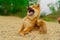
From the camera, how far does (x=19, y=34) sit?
336 centimetres

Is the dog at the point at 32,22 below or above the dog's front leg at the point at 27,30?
above

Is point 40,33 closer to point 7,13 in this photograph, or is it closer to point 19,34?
point 19,34

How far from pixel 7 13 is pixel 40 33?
329 cm

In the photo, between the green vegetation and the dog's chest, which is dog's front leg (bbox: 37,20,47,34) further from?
the green vegetation

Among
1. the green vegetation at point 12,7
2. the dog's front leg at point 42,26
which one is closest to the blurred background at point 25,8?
the green vegetation at point 12,7

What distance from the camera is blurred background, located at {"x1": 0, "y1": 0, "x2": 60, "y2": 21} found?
596cm

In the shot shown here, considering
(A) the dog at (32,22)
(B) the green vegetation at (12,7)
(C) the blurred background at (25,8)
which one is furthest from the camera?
(B) the green vegetation at (12,7)

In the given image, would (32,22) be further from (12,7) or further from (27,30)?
(12,7)

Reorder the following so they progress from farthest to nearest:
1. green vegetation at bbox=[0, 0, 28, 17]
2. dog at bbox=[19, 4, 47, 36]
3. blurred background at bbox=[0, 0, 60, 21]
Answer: green vegetation at bbox=[0, 0, 28, 17] < blurred background at bbox=[0, 0, 60, 21] < dog at bbox=[19, 4, 47, 36]

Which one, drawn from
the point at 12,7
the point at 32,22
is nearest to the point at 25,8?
the point at 12,7

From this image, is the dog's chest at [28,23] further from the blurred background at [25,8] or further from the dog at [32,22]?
the blurred background at [25,8]

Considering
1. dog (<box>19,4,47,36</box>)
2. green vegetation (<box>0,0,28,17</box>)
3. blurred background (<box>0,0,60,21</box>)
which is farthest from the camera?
green vegetation (<box>0,0,28,17</box>)

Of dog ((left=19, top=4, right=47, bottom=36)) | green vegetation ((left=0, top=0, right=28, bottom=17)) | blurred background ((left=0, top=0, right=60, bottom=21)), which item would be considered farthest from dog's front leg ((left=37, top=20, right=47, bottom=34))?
green vegetation ((left=0, top=0, right=28, bottom=17))

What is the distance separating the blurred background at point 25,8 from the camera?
5.96 meters
